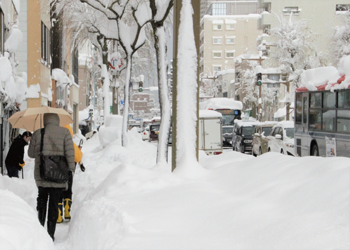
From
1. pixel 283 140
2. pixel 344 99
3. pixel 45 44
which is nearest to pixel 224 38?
pixel 45 44

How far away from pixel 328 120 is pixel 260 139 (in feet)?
26.5

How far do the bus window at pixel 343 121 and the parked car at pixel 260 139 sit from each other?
24.5 ft

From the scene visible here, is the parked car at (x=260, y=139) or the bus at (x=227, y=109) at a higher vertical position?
the bus at (x=227, y=109)

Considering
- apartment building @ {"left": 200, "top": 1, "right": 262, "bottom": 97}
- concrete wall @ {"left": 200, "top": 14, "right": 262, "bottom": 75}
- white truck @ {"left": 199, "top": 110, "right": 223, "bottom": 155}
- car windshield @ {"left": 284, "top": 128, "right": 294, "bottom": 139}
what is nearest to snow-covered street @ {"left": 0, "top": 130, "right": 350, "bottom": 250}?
car windshield @ {"left": 284, "top": 128, "right": 294, "bottom": 139}

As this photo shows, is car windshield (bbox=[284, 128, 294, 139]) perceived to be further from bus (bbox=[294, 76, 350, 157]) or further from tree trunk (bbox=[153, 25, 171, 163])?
Answer: tree trunk (bbox=[153, 25, 171, 163])

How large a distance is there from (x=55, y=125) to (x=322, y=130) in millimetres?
10936

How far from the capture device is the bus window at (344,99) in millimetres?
14147

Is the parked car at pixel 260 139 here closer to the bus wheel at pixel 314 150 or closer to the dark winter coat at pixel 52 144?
the bus wheel at pixel 314 150

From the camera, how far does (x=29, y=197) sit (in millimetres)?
10562

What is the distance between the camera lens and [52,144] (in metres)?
6.86

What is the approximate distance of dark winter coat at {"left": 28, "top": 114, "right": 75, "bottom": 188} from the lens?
6.85 m

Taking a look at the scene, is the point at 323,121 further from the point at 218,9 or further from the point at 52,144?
the point at 218,9

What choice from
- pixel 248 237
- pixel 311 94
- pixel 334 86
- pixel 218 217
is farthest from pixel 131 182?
pixel 311 94

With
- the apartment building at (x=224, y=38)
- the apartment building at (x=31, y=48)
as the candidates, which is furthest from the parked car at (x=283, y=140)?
the apartment building at (x=224, y=38)
